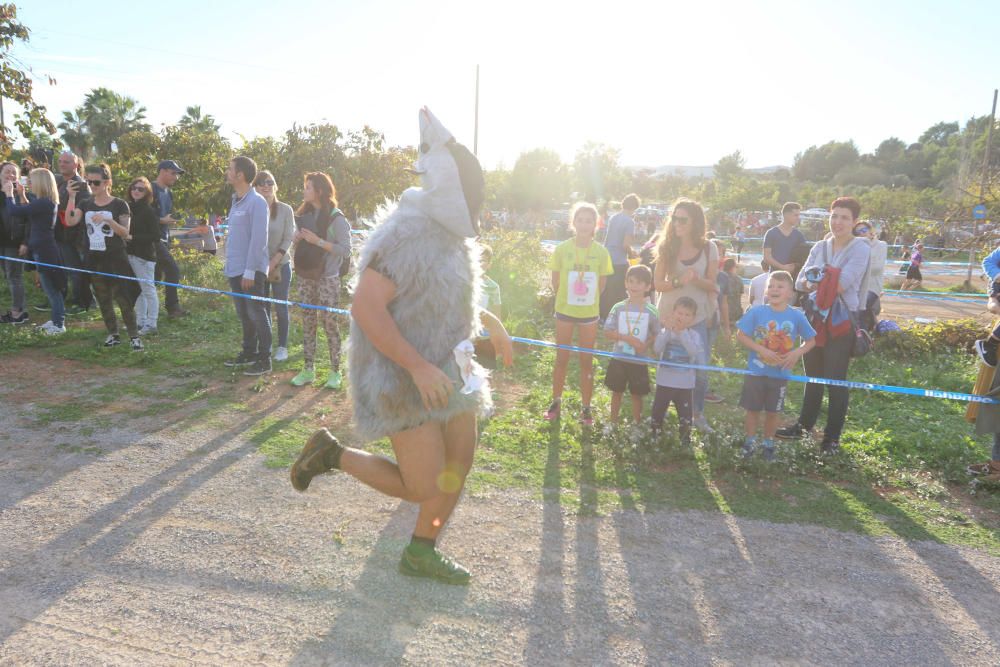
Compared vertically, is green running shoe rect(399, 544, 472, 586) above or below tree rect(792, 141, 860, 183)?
below

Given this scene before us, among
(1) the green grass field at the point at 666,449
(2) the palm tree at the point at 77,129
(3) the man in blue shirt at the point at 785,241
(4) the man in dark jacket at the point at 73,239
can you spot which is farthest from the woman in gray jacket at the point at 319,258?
(2) the palm tree at the point at 77,129

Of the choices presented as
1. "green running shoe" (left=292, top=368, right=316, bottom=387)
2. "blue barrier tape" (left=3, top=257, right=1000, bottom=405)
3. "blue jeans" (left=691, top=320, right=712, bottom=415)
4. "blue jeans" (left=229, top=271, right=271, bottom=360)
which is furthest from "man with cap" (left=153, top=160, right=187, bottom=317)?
"blue jeans" (left=691, top=320, right=712, bottom=415)

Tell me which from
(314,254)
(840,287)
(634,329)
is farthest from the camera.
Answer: (314,254)

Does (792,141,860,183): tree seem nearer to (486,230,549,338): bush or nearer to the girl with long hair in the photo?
(486,230,549,338): bush

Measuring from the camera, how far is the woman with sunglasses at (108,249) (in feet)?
22.7

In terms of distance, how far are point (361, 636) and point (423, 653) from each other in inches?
11.1

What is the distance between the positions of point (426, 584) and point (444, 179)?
6.22 feet

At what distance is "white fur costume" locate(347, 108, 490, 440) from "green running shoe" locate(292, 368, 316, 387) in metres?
3.56

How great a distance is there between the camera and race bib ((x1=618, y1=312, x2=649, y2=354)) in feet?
16.9

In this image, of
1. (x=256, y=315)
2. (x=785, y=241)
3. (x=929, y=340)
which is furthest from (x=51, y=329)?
(x=929, y=340)

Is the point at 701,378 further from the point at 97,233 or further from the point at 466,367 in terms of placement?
the point at 97,233

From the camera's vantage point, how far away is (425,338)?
283cm

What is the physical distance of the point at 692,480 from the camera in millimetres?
4465

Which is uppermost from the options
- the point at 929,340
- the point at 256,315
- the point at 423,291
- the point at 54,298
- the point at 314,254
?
the point at 423,291
